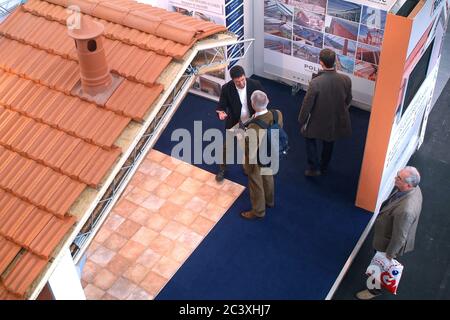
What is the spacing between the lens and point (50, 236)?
4.46m

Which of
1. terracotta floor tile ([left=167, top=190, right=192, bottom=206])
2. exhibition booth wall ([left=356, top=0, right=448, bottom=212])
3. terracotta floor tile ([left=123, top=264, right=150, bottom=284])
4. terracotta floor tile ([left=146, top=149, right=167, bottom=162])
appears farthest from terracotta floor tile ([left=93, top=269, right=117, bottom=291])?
exhibition booth wall ([left=356, top=0, right=448, bottom=212])

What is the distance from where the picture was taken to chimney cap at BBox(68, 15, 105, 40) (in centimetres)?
464

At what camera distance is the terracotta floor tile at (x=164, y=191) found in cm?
796

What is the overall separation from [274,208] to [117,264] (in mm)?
2101

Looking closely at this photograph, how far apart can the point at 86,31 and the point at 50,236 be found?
1598mm

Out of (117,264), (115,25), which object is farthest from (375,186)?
(115,25)

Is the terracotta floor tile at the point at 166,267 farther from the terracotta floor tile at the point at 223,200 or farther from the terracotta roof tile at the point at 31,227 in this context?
the terracotta roof tile at the point at 31,227

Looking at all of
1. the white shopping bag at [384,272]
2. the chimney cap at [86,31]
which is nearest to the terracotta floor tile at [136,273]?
the white shopping bag at [384,272]

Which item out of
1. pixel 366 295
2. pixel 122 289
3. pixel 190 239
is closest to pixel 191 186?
pixel 190 239

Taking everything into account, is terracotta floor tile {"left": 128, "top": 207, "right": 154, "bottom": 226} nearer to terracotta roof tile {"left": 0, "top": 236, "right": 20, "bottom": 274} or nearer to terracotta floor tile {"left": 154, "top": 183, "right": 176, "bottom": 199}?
terracotta floor tile {"left": 154, "top": 183, "right": 176, "bottom": 199}

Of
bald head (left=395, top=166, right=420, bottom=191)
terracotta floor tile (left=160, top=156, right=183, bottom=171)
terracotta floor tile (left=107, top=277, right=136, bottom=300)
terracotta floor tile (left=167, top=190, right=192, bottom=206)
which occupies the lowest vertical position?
terracotta floor tile (left=107, top=277, right=136, bottom=300)

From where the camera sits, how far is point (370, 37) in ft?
27.6

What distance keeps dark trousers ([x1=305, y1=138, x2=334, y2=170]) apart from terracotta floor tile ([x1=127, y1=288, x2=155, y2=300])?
110 inches
